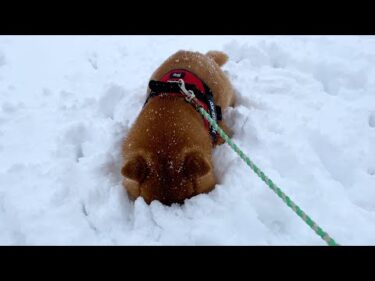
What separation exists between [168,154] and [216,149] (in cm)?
76

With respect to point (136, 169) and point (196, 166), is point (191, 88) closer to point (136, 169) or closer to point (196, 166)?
point (196, 166)

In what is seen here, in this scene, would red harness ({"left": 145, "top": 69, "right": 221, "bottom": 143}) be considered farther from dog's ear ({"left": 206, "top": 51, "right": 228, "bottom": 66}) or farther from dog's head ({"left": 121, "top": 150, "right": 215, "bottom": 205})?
dog's ear ({"left": 206, "top": 51, "right": 228, "bottom": 66})

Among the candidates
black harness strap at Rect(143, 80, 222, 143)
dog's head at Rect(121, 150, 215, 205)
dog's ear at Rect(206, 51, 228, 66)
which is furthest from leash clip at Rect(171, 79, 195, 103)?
dog's ear at Rect(206, 51, 228, 66)

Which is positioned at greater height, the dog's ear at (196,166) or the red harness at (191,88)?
the red harness at (191,88)

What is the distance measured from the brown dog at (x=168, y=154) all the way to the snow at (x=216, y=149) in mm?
114

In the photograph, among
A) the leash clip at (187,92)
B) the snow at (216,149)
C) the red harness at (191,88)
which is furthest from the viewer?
the red harness at (191,88)

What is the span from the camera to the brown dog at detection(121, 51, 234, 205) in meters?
2.50

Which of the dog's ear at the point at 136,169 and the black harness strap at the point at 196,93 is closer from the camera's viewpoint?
the dog's ear at the point at 136,169

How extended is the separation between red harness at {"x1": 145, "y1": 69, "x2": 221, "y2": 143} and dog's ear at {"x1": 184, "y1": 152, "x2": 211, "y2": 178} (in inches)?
25.7

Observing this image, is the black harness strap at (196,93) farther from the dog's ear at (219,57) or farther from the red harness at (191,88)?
the dog's ear at (219,57)

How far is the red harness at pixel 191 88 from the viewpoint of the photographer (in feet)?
9.80

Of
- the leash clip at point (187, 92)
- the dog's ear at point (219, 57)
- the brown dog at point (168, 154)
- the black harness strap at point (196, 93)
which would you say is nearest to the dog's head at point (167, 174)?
the brown dog at point (168, 154)
